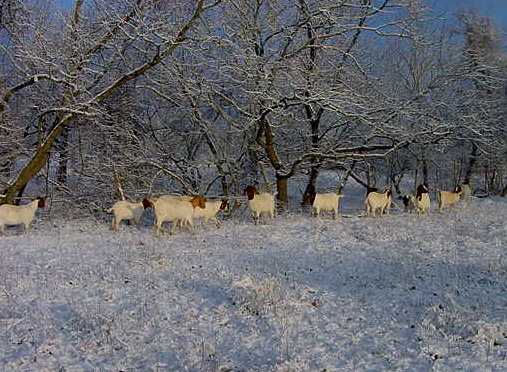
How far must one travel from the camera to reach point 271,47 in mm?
15039

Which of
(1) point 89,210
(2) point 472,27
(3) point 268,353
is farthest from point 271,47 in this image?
(2) point 472,27

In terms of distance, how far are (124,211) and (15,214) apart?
281 cm

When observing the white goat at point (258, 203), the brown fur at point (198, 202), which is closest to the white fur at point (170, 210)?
the brown fur at point (198, 202)

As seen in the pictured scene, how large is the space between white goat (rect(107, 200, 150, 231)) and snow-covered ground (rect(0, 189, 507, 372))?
1.05 meters

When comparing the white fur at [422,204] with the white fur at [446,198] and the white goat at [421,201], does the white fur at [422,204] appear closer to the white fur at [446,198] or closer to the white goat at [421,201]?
the white goat at [421,201]

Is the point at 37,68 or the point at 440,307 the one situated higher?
the point at 37,68

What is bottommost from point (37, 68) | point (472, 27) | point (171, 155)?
point (171, 155)

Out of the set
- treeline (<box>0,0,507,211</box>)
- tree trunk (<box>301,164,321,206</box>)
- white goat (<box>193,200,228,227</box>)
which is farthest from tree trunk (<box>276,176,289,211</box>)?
white goat (<box>193,200,228,227</box>)

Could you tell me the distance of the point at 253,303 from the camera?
21.1 feet

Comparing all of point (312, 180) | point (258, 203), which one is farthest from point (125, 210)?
point (312, 180)

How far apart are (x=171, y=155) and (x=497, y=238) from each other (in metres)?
11.1

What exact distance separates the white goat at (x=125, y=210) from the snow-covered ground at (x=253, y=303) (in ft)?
3.43

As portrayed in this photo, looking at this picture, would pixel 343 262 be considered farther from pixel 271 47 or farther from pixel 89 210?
pixel 89 210

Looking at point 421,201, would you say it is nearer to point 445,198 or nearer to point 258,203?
point 445,198
